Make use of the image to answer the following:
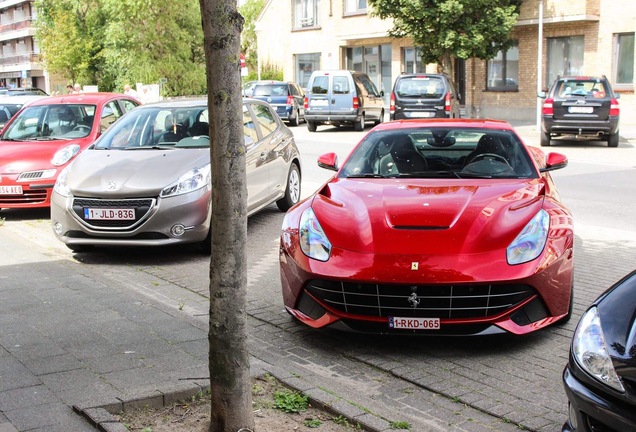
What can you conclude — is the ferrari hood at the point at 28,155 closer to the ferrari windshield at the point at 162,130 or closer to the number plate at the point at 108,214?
the ferrari windshield at the point at 162,130

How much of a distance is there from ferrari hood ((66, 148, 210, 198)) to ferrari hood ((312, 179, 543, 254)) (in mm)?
2602

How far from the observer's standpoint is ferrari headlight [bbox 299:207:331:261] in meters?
5.62

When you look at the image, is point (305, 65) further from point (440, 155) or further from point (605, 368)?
point (605, 368)

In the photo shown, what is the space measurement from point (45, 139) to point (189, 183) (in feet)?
15.1

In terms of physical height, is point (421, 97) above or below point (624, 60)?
below

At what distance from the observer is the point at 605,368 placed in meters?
3.09

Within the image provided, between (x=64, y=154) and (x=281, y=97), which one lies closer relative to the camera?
(x=64, y=154)

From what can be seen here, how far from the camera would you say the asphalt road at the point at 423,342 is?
458 cm

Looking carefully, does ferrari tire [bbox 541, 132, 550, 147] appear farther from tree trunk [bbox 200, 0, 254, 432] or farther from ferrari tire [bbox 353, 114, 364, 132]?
tree trunk [bbox 200, 0, 254, 432]

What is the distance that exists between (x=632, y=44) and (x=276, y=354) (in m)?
27.7

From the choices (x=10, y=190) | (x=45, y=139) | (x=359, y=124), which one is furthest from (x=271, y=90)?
(x=10, y=190)

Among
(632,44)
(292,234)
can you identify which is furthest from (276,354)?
(632,44)

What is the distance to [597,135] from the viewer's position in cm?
2148

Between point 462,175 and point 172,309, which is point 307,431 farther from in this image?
point 462,175
